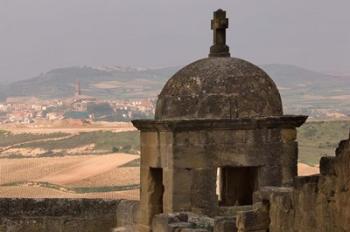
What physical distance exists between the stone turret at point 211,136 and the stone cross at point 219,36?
0.01 metres

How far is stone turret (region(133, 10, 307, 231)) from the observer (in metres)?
10.2

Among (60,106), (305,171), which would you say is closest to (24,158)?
(305,171)

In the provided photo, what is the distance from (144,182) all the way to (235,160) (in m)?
1.27

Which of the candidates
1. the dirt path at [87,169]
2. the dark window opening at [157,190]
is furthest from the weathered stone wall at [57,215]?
the dirt path at [87,169]

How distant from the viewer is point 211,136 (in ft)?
33.6

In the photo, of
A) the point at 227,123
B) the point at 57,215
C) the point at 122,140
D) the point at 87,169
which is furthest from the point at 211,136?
the point at 122,140

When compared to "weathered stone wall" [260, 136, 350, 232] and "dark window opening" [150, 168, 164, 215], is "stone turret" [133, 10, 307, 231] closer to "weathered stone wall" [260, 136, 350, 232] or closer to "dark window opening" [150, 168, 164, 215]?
"dark window opening" [150, 168, 164, 215]

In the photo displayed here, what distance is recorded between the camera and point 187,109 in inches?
411

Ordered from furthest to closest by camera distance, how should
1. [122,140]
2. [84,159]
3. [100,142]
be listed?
[100,142] → [122,140] → [84,159]

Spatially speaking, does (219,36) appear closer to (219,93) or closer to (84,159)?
(219,93)

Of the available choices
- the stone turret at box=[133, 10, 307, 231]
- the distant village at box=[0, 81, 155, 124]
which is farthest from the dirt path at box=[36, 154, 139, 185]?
the distant village at box=[0, 81, 155, 124]

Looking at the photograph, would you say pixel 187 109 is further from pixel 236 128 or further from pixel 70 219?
pixel 70 219

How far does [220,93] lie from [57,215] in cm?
458

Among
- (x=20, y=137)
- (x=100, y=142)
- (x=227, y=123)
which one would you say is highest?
(x=227, y=123)
